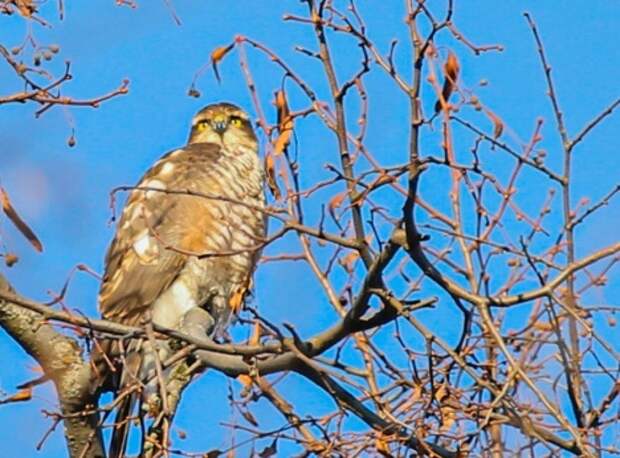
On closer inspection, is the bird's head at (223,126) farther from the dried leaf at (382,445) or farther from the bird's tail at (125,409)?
the dried leaf at (382,445)

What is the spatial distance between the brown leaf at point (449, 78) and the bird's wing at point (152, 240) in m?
2.82

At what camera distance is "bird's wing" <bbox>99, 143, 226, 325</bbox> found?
5.71 meters

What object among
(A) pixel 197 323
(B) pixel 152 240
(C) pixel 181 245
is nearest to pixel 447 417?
(A) pixel 197 323

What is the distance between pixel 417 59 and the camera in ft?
9.79

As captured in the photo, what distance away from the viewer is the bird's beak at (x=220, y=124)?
6.79 m

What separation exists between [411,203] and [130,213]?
3016 millimetres

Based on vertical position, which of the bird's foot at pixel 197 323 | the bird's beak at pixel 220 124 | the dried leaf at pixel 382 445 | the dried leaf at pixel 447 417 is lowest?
the dried leaf at pixel 382 445

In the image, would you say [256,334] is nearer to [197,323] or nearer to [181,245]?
[197,323]

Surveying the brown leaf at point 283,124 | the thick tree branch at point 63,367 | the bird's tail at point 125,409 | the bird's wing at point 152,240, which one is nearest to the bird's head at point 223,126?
the bird's wing at point 152,240

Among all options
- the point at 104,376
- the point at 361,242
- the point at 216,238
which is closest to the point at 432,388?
the point at 361,242

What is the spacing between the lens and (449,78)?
9.73ft

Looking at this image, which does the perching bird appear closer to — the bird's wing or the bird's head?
the bird's wing

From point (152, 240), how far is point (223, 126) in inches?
40.9

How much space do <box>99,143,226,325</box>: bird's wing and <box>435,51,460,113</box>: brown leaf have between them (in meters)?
2.82
